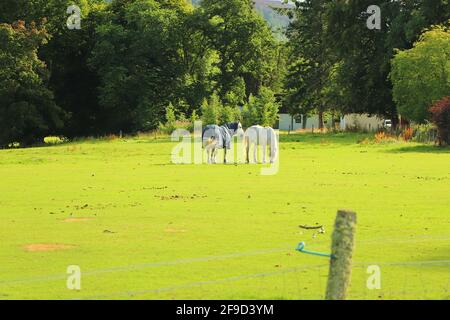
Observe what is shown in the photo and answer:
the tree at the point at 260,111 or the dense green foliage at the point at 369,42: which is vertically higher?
the dense green foliage at the point at 369,42

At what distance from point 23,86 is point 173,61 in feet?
50.4

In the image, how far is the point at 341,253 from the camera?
10.2 meters

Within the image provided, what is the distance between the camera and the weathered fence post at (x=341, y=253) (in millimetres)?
10156

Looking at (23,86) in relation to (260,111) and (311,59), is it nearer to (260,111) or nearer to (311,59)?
(260,111)

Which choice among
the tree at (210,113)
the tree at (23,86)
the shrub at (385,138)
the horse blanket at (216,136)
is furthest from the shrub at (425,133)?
the tree at (23,86)

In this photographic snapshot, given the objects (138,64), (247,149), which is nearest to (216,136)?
(247,149)

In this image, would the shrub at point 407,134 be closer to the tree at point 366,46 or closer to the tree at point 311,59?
the tree at point 366,46

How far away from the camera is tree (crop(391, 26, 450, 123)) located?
57.0 meters

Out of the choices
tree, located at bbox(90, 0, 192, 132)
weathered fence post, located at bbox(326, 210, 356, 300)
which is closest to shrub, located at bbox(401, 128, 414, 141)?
tree, located at bbox(90, 0, 192, 132)

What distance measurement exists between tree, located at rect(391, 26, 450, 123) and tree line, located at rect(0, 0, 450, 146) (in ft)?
0.64

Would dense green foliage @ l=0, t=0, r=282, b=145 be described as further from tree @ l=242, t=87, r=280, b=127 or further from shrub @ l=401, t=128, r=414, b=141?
shrub @ l=401, t=128, r=414, b=141

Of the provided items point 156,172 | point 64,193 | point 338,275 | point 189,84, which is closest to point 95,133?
point 189,84

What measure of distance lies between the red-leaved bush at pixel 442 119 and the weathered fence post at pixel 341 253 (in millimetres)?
40012
